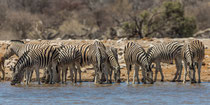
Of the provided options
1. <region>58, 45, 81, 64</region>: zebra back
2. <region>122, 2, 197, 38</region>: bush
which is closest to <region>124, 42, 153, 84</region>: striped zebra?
<region>58, 45, 81, 64</region>: zebra back

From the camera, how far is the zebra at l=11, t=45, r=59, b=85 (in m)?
17.0

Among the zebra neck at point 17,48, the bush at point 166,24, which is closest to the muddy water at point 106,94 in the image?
the zebra neck at point 17,48

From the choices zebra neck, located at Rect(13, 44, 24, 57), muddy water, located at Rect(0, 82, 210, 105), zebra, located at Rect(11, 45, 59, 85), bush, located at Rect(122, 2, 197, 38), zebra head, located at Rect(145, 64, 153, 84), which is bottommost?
muddy water, located at Rect(0, 82, 210, 105)

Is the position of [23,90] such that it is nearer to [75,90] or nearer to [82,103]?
[75,90]

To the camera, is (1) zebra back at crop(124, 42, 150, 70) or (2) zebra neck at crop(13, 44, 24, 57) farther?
(2) zebra neck at crop(13, 44, 24, 57)

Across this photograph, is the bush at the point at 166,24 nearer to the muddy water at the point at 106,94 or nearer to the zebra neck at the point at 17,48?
the zebra neck at the point at 17,48

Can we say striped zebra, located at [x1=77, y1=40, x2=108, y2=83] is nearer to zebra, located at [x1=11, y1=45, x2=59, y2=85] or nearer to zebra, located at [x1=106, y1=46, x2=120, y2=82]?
zebra, located at [x1=106, y1=46, x2=120, y2=82]

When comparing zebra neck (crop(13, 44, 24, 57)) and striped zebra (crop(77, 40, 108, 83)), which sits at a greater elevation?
zebra neck (crop(13, 44, 24, 57))

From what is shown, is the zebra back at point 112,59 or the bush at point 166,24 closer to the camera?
the zebra back at point 112,59

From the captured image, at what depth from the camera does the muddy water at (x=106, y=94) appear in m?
12.8

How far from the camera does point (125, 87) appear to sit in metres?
16.3

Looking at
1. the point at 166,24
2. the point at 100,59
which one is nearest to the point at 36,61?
the point at 100,59

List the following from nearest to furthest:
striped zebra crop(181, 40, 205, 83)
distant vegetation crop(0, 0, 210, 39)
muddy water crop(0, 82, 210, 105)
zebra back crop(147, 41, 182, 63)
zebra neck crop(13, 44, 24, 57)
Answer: muddy water crop(0, 82, 210, 105)
striped zebra crop(181, 40, 205, 83)
zebra back crop(147, 41, 182, 63)
zebra neck crop(13, 44, 24, 57)
distant vegetation crop(0, 0, 210, 39)

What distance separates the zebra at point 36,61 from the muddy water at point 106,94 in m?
0.56
